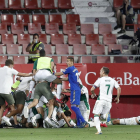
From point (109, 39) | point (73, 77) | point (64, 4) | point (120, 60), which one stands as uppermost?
point (64, 4)

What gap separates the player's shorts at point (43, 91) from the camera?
10664mm

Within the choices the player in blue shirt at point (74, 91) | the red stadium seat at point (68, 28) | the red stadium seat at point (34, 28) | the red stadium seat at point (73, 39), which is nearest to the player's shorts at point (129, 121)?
the player in blue shirt at point (74, 91)

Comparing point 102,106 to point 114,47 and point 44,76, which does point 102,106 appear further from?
point 114,47

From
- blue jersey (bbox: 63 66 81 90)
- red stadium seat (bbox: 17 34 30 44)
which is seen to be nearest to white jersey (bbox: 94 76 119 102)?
blue jersey (bbox: 63 66 81 90)

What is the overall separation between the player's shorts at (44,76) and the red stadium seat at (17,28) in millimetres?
7256

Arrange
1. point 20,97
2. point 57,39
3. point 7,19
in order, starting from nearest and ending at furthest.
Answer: point 20,97 < point 57,39 < point 7,19

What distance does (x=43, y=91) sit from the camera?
35.0 ft

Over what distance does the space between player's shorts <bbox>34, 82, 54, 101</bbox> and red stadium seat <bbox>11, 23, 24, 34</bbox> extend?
738cm

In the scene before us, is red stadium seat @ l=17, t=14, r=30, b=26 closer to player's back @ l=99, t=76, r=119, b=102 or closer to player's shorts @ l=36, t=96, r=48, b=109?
player's shorts @ l=36, t=96, r=48, b=109

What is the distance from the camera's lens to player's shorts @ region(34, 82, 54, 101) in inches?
420

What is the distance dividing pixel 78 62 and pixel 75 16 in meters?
5.36

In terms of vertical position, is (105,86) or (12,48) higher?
(12,48)

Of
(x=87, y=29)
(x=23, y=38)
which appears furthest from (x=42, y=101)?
(x=87, y=29)

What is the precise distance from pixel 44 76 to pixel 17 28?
24.7 ft
